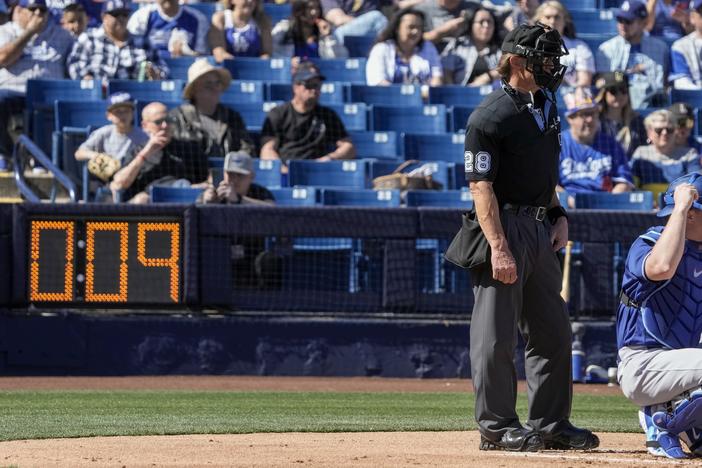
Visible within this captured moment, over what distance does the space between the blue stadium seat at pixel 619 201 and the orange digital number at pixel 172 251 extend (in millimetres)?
3622

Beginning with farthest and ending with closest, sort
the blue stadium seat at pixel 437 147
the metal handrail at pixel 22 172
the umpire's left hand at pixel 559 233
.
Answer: the blue stadium seat at pixel 437 147
the metal handrail at pixel 22 172
the umpire's left hand at pixel 559 233

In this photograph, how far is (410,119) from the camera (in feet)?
45.4

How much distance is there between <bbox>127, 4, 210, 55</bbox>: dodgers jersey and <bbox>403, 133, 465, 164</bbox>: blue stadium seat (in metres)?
2.66

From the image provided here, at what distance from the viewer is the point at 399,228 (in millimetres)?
11062

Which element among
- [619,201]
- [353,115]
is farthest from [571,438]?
[353,115]

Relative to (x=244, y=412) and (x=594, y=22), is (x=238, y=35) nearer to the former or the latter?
(x=594, y=22)

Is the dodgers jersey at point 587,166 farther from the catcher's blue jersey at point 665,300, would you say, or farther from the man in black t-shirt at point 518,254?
the catcher's blue jersey at point 665,300

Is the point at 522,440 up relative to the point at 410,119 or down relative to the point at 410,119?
down

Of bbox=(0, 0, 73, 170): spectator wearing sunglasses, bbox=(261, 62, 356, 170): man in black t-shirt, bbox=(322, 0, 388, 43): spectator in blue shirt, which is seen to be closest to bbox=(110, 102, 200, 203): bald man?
bbox=(261, 62, 356, 170): man in black t-shirt

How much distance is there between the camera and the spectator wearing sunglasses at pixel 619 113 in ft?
43.2

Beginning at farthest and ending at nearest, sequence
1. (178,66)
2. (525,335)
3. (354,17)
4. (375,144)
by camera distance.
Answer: (354,17) < (178,66) < (375,144) < (525,335)

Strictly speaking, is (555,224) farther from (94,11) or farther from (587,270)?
(94,11)

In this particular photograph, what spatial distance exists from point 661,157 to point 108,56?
5.49 metres

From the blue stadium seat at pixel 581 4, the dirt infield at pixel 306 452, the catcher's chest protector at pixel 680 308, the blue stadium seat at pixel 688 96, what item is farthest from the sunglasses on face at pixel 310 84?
the catcher's chest protector at pixel 680 308
